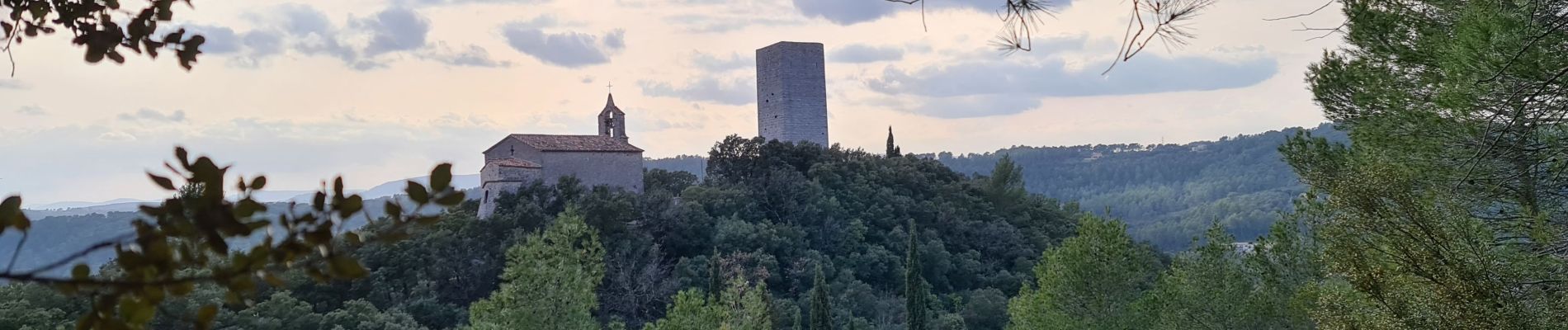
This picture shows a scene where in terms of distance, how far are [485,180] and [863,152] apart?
46.6 ft

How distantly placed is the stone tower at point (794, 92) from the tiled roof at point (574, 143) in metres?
9.61

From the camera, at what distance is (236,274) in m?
1.72

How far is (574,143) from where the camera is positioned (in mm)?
31094

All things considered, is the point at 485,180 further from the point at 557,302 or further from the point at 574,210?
the point at 557,302

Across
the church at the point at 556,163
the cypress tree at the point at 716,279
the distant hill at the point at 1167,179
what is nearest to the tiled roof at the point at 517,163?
the church at the point at 556,163

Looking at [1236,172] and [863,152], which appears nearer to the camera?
[863,152]

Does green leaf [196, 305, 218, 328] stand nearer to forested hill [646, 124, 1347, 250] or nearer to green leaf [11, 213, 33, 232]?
green leaf [11, 213, 33, 232]

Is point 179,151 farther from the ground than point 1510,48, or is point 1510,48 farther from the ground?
point 1510,48

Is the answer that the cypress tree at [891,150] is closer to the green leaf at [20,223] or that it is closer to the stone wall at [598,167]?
the stone wall at [598,167]

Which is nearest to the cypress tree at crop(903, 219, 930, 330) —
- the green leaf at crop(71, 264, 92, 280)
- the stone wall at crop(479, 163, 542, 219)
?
the stone wall at crop(479, 163, 542, 219)

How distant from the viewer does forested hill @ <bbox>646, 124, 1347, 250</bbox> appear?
8281 centimetres

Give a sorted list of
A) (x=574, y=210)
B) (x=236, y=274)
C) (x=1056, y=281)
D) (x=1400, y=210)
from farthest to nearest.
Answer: (x=574, y=210) → (x=1056, y=281) → (x=1400, y=210) → (x=236, y=274)

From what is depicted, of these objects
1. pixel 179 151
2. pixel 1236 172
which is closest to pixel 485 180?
pixel 179 151

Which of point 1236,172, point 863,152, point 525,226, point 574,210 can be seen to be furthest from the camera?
point 1236,172
